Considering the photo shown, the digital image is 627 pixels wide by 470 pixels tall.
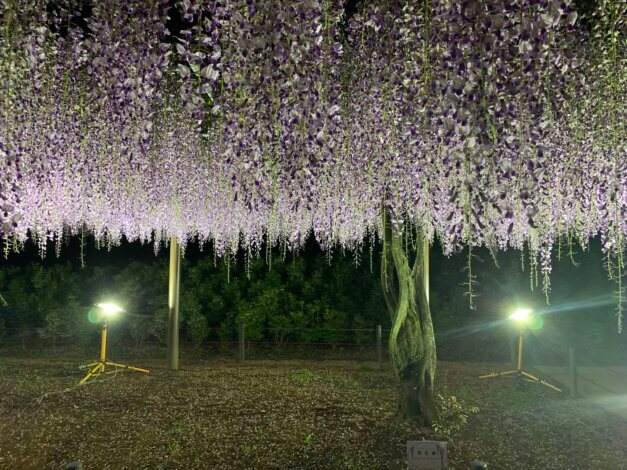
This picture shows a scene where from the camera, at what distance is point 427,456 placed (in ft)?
9.21

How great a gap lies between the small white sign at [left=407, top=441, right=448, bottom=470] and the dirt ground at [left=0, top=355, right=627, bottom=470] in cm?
85

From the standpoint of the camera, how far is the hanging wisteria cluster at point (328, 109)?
2.11 meters

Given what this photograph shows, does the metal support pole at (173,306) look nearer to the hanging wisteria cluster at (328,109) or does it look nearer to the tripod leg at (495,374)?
the hanging wisteria cluster at (328,109)

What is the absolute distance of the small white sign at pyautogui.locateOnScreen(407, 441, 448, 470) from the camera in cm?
280

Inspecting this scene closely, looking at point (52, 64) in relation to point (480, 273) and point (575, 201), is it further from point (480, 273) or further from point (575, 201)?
point (480, 273)

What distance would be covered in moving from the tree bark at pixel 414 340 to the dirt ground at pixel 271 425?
230 mm

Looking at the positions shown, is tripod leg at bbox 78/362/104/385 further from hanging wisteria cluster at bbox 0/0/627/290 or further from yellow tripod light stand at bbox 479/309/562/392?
yellow tripod light stand at bbox 479/309/562/392

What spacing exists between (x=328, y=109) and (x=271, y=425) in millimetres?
3084

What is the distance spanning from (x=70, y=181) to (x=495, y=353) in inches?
292

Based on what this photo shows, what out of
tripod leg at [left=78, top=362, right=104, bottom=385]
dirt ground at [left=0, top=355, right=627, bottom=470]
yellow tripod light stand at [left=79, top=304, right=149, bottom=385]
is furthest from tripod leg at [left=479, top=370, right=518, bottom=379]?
tripod leg at [left=78, top=362, right=104, bottom=385]

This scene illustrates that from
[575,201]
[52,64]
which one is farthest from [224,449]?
[575,201]

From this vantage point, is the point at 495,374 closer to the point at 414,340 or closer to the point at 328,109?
the point at 414,340

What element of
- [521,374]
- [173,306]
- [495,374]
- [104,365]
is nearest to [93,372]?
[104,365]

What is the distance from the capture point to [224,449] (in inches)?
151
